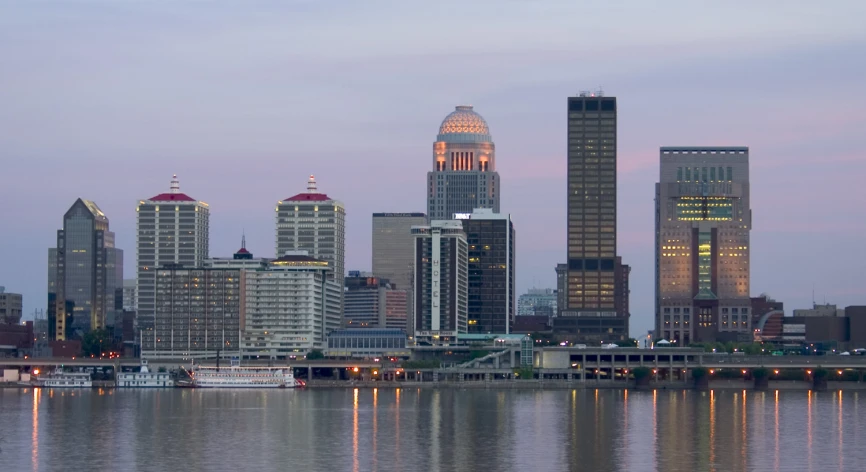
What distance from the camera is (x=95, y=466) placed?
10600cm

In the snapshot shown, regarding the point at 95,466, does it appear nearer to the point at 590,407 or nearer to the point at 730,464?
the point at 730,464

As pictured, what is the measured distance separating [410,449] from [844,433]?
4783 cm

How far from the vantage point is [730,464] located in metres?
109

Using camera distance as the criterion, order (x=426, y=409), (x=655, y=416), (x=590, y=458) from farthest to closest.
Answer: (x=426, y=409) → (x=655, y=416) → (x=590, y=458)

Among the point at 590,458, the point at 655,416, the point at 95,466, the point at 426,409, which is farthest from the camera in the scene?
the point at 426,409

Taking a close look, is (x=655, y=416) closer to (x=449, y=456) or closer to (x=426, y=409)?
(x=426, y=409)

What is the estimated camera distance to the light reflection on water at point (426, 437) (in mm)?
A: 109312

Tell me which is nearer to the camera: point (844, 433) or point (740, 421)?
point (844, 433)

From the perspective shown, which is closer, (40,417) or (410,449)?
(410,449)

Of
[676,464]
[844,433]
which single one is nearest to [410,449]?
[676,464]

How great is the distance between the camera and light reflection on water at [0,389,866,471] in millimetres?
109312

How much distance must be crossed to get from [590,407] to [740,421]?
33102mm

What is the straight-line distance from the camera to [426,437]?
13200cm

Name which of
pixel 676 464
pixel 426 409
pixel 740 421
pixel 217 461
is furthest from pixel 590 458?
pixel 426 409
